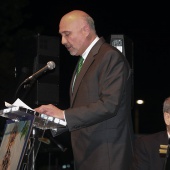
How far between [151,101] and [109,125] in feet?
67.9

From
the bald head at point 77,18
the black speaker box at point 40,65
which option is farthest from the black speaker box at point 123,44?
the bald head at point 77,18

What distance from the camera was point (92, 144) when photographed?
3453 mm

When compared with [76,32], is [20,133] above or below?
below

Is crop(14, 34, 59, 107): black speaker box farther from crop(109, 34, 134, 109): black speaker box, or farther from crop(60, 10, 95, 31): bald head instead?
crop(60, 10, 95, 31): bald head

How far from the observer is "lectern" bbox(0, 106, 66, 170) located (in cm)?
311

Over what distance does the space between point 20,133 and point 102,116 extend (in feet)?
1.81

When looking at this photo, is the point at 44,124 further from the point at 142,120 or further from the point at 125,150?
the point at 142,120

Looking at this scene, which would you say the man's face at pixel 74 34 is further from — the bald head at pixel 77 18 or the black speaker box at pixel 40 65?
the black speaker box at pixel 40 65

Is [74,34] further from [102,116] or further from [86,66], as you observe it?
[102,116]

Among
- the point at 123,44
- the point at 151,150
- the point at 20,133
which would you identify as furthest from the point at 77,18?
the point at 123,44

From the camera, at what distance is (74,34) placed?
3.70 metres

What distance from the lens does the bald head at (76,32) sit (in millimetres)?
3703

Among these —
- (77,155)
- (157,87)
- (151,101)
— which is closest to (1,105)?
(77,155)

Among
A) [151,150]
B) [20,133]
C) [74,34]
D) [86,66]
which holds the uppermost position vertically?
[74,34]
